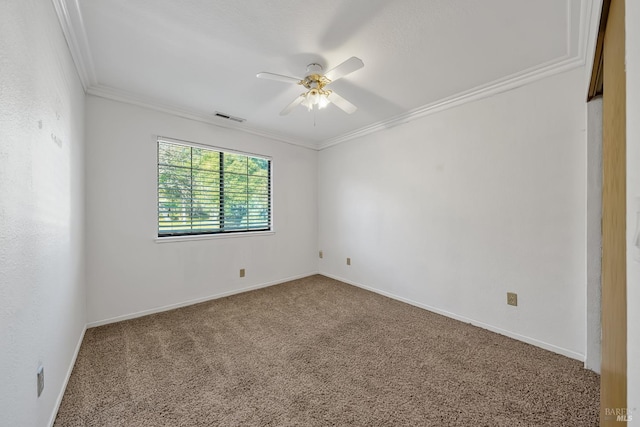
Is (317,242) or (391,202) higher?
(391,202)

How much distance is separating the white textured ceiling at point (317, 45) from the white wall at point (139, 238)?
347mm

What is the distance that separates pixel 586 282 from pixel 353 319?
194 centimetres

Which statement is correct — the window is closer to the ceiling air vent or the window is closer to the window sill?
the window sill

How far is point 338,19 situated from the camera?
5.09 feet

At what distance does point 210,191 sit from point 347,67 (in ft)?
7.82

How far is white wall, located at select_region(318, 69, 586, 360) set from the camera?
1986 mm

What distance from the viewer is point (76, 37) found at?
5.59 ft

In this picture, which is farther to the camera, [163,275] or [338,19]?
[163,275]

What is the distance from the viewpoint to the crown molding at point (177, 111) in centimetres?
243

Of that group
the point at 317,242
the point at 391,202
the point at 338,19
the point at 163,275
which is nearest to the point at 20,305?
the point at 163,275

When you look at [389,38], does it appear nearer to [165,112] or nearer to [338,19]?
[338,19]

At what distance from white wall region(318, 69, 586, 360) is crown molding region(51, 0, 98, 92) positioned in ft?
9.91

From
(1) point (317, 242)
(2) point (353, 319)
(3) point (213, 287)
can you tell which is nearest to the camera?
(2) point (353, 319)
